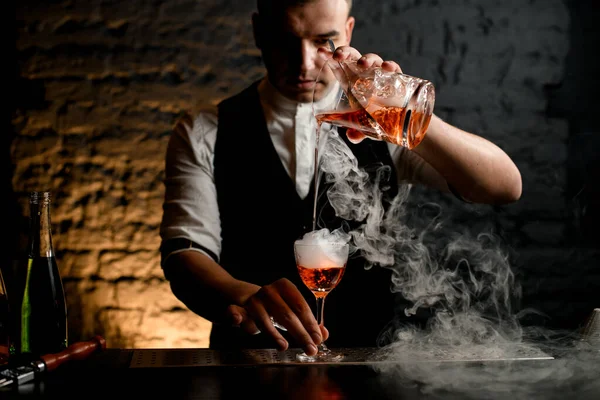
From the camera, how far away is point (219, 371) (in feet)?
4.12

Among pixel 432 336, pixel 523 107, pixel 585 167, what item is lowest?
pixel 432 336

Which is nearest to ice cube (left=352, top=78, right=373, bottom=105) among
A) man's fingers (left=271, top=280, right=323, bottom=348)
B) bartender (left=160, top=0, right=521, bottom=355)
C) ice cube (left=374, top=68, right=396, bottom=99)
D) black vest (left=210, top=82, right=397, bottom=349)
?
ice cube (left=374, top=68, right=396, bottom=99)

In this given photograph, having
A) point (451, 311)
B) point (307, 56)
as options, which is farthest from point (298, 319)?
point (451, 311)

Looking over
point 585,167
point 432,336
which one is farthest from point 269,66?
point 585,167

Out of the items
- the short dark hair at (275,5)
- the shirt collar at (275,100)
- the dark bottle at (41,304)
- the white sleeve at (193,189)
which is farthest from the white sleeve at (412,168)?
the dark bottle at (41,304)

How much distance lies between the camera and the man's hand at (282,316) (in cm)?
133

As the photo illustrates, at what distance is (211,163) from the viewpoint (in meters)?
2.27

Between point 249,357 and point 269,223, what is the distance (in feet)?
2.82

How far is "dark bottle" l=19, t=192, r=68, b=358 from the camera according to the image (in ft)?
4.47

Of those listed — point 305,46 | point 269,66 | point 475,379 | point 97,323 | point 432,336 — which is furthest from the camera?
point 97,323

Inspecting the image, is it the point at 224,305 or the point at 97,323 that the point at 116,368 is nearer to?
the point at 224,305

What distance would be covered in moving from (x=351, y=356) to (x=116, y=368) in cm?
50

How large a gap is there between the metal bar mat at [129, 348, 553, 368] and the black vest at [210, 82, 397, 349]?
2.37 feet

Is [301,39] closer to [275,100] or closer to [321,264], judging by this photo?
[275,100]
